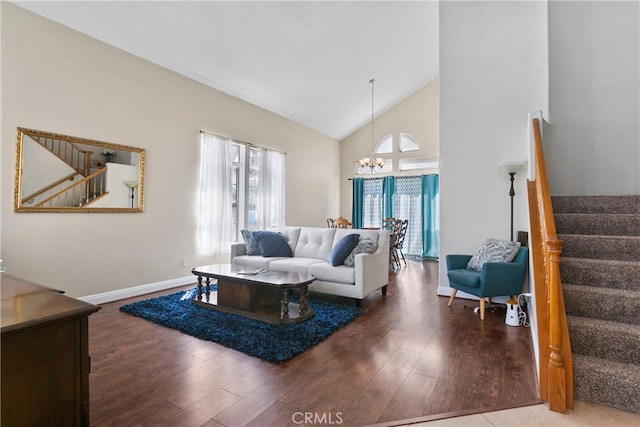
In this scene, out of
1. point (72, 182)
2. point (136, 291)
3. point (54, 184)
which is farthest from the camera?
point (136, 291)

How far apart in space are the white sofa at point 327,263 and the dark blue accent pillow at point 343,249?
3.0 inches

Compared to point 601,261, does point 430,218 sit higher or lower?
higher

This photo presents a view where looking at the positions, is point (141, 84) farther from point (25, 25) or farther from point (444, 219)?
point (444, 219)

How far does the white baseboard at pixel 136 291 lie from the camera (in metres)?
3.62

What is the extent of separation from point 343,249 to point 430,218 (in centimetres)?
427

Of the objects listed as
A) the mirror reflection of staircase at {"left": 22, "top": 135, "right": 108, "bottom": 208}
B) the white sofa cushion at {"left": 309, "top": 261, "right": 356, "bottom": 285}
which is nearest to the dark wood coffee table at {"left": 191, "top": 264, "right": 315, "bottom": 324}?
the white sofa cushion at {"left": 309, "top": 261, "right": 356, "bottom": 285}

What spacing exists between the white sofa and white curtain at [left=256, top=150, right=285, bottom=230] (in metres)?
1.19

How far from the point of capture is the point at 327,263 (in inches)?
154

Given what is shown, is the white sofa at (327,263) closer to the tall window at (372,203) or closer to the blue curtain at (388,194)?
the blue curtain at (388,194)

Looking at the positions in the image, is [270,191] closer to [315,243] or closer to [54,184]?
[315,243]

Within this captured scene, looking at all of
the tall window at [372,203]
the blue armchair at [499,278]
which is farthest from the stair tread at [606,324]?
the tall window at [372,203]

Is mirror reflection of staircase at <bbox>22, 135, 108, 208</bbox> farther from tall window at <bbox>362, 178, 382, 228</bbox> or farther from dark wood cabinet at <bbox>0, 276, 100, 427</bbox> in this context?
tall window at <bbox>362, 178, 382, 228</bbox>

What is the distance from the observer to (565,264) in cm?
239

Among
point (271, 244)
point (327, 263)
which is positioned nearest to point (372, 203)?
point (271, 244)
